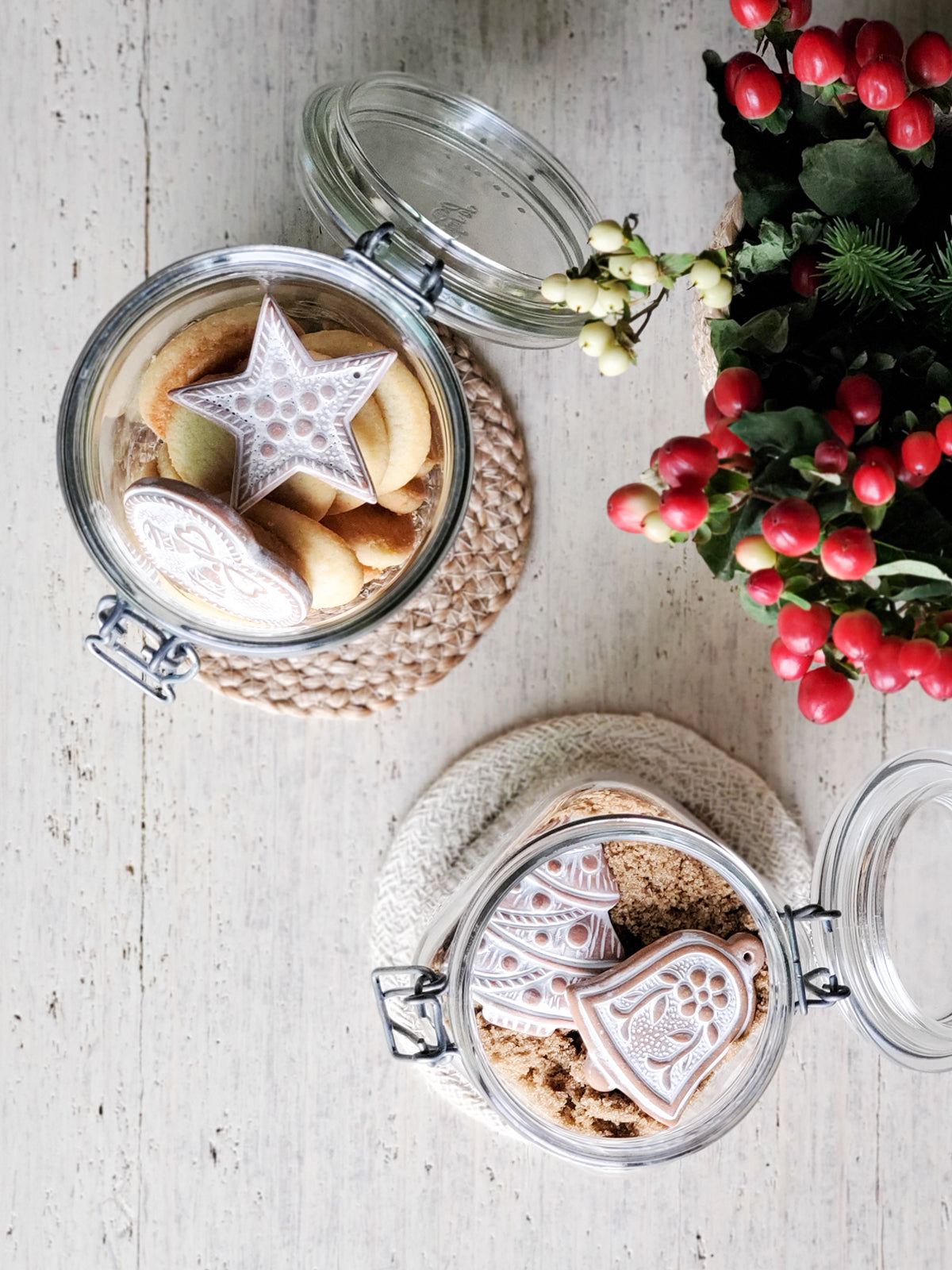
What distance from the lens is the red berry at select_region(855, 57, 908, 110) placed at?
427 millimetres

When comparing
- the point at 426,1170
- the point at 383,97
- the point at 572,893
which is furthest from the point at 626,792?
the point at 383,97

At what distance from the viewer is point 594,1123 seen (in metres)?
0.56

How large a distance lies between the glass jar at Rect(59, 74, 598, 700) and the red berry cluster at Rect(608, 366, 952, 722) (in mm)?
139

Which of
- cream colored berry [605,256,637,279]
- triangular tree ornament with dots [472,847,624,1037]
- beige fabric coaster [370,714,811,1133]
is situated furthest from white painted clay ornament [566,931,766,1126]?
cream colored berry [605,256,637,279]

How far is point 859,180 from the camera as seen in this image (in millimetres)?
467

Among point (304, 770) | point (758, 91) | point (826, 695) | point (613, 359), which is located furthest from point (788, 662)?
point (304, 770)

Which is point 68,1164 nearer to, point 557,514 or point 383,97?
point 557,514

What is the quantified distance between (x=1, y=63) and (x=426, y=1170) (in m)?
0.75

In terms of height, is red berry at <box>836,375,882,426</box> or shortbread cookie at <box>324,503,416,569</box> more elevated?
red berry at <box>836,375,882,426</box>

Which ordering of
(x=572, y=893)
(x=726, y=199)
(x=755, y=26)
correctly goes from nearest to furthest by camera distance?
(x=755, y=26) < (x=572, y=893) < (x=726, y=199)

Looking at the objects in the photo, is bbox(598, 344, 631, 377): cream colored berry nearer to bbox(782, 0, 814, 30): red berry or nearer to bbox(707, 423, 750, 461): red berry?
bbox(707, 423, 750, 461): red berry

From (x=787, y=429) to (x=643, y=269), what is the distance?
81mm

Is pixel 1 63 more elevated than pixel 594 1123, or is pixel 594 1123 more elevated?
pixel 1 63

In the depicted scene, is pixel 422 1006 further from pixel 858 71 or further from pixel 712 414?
pixel 858 71
